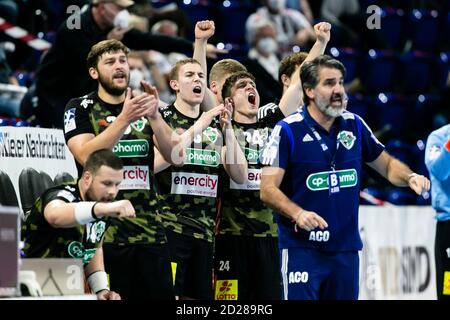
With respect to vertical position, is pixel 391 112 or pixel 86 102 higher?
pixel 391 112

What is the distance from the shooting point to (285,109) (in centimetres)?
1010

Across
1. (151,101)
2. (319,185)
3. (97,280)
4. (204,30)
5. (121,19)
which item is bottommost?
(97,280)

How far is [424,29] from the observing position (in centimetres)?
1834

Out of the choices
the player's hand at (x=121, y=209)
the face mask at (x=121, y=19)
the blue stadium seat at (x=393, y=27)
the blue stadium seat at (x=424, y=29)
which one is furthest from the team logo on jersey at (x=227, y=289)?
the blue stadium seat at (x=424, y=29)

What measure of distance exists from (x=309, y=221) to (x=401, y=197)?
7.74 m

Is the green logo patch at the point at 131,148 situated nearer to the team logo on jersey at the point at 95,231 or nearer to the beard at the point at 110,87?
the beard at the point at 110,87

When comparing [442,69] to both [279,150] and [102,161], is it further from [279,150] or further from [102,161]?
[102,161]

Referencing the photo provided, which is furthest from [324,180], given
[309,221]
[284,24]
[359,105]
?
[284,24]

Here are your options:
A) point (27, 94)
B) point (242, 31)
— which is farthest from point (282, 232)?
point (242, 31)

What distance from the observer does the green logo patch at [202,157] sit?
30.8ft

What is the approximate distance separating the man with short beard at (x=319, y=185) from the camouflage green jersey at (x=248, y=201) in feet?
4.85

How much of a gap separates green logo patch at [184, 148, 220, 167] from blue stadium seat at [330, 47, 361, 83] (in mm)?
7287
